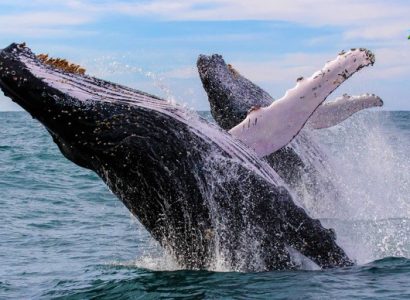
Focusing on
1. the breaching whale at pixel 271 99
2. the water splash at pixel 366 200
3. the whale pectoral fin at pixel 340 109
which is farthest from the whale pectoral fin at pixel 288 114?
the whale pectoral fin at pixel 340 109

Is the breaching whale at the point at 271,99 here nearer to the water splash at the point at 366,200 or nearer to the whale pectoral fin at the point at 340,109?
the whale pectoral fin at the point at 340,109

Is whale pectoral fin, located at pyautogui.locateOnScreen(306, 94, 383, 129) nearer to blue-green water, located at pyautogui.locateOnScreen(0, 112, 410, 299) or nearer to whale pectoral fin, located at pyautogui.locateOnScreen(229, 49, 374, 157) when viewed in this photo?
blue-green water, located at pyautogui.locateOnScreen(0, 112, 410, 299)

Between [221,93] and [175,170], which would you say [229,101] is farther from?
[175,170]

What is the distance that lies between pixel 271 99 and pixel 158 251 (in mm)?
3498

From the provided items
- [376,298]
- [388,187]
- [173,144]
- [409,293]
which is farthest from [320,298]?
[388,187]

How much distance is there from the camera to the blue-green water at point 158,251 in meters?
7.50

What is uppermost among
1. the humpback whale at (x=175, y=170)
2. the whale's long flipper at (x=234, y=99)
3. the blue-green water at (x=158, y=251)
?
the whale's long flipper at (x=234, y=99)

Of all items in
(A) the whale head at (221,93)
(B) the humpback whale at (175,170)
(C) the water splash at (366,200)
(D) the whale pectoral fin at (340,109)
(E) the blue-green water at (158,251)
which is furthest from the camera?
(D) the whale pectoral fin at (340,109)

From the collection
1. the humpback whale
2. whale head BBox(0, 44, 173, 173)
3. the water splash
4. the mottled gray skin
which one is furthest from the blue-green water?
whale head BBox(0, 44, 173, 173)

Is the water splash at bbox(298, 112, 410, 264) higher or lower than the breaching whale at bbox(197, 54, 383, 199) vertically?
lower

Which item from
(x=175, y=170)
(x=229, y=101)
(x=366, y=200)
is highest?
A: (x=229, y=101)

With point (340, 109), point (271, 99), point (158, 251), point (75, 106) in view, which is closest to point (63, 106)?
point (75, 106)

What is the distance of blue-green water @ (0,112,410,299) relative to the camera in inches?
295

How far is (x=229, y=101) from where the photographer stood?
10531 millimetres
